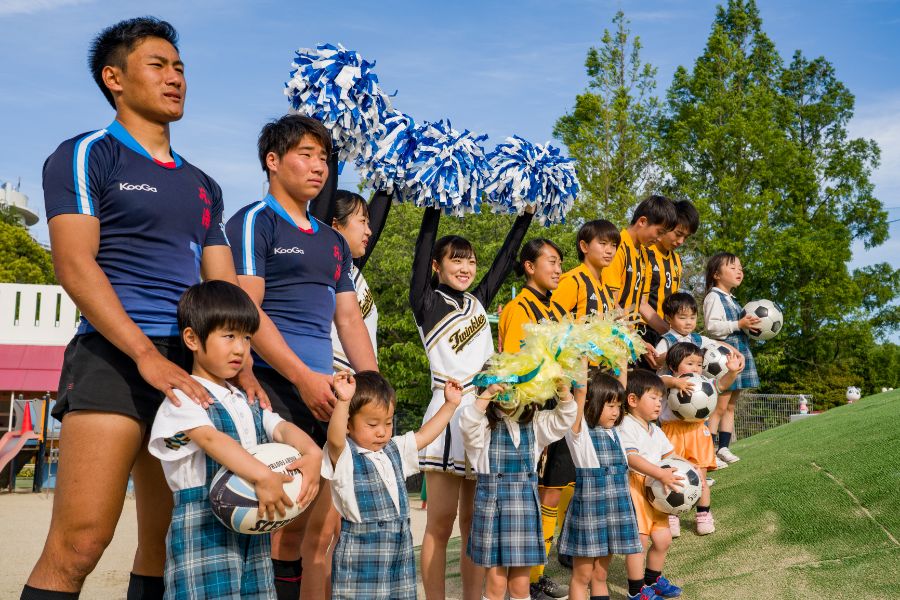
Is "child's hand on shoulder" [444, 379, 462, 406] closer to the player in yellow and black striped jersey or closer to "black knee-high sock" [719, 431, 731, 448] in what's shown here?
the player in yellow and black striped jersey

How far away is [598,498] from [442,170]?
2.18 meters

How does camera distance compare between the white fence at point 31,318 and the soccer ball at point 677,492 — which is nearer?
the soccer ball at point 677,492

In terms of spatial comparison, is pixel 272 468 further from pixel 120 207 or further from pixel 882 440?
pixel 882 440

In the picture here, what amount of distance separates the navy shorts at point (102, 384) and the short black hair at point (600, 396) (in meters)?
3.01

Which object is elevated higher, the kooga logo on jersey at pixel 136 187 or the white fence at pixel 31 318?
the white fence at pixel 31 318

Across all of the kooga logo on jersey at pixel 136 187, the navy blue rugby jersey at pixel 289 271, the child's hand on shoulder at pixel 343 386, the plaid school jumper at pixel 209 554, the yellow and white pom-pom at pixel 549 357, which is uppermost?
the kooga logo on jersey at pixel 136 187

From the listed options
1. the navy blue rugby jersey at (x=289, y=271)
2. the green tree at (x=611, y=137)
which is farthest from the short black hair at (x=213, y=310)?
the green tree at (x=611, y=137)

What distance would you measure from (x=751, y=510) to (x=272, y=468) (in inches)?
175

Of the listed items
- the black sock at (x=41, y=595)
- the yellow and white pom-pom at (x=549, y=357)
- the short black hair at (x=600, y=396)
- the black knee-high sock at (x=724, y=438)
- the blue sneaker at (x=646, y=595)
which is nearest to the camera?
the black sock at (x=41, y=595)

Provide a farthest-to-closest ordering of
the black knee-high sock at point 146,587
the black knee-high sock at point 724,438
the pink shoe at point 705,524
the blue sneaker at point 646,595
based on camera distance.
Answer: the black knee-high sock at point 724,438 → the pink shoe at point 705,524 → the blue sneaker at point 646,595 → the black knee-high sock at point 146,587

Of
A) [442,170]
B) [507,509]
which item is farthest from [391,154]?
[507,509]

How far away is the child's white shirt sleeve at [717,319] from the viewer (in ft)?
24.6

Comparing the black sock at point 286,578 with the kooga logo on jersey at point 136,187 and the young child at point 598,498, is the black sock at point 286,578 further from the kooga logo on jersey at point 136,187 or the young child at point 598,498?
the young child at point 598,498

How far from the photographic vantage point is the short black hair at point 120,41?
3178 mm
